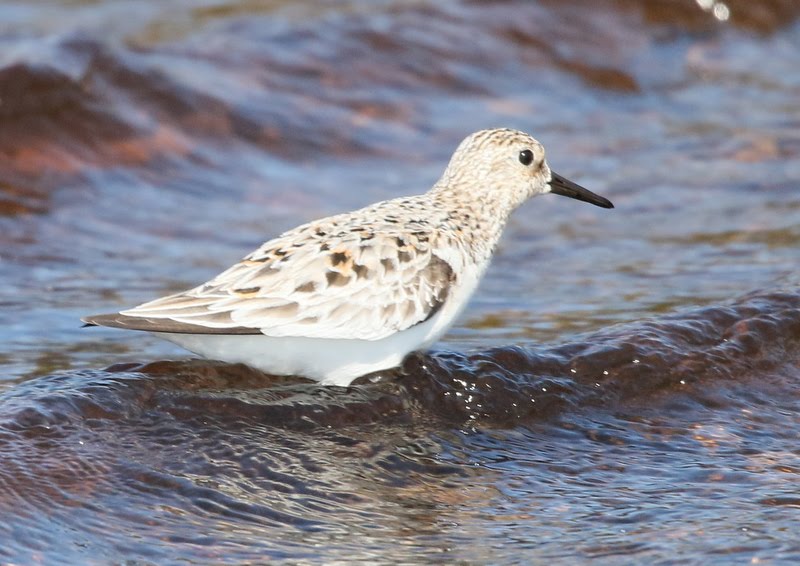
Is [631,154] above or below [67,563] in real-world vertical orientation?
above

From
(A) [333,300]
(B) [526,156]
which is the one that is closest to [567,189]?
(B) [526,156]

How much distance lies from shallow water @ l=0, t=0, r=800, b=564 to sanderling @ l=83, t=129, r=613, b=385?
258mm

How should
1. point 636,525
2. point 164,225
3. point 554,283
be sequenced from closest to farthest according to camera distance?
point 636,525 < point 554,283 < point 164,225

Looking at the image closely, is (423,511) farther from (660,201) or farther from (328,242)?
(660,201)

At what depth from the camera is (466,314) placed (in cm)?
833

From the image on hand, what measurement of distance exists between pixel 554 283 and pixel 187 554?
4627mm

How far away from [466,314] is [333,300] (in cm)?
230

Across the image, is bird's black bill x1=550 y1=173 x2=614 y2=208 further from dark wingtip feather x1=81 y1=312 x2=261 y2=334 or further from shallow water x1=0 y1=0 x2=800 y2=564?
dark wingtip feather x1=81 y1=312 x2=261 y2=334

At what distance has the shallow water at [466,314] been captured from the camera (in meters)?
5.27

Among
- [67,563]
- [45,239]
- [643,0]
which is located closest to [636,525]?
[67,563]

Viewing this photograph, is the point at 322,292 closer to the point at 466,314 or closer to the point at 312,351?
the point at 312,351

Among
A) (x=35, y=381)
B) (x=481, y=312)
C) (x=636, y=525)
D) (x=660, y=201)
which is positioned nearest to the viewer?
(x=636, y=525)

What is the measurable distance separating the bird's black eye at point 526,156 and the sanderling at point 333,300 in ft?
2.67

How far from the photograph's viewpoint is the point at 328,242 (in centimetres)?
633
